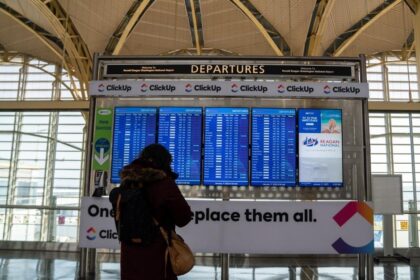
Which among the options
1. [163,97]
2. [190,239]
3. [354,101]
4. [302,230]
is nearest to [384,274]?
[302,230]

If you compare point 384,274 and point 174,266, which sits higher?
point 174,266

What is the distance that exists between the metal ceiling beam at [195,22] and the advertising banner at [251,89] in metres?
25.6

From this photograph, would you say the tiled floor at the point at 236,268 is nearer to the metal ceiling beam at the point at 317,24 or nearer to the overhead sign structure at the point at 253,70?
the overhead sign structure at the point at 253,70

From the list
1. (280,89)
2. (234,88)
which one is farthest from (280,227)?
(234,88)

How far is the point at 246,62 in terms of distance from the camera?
25.5 feet

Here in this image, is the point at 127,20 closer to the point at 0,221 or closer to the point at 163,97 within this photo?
the point at 0,221

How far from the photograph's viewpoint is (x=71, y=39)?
31.5 metres

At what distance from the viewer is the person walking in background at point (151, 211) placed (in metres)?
3.53

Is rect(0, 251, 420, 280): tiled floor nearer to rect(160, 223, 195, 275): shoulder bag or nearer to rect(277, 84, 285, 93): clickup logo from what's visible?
rect(277, 84, 285, 93): clickup logo

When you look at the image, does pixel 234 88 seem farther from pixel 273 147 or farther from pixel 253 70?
pixel 273 147

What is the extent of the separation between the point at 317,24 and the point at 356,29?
5.02m

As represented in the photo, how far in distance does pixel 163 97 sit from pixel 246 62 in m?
1.64

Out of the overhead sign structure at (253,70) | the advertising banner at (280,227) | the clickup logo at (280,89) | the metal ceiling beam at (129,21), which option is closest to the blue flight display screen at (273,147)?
the clickup logo at (280,89)

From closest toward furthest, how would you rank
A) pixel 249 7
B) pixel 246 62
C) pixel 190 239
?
pixel 190 239
pixel 246 62
pixel 249 7
